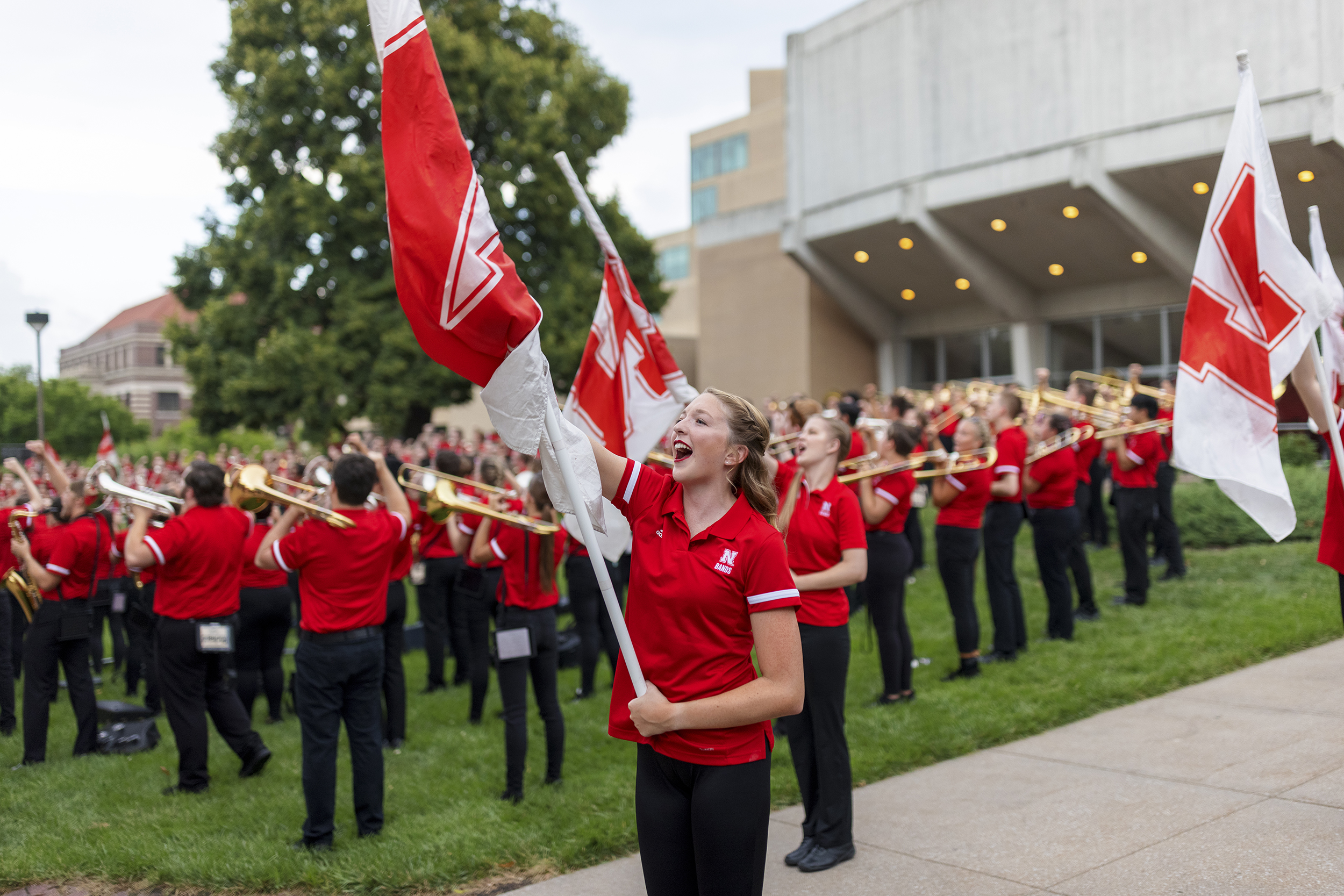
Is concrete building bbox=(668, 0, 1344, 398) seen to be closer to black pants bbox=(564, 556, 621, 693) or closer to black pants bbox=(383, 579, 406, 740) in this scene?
black pants bbox=(564, 556, 621, 693)

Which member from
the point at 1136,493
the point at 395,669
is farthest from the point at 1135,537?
the point at 395,669

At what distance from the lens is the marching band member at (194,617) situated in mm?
6430

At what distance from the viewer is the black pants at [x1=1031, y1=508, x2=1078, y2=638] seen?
357 inches

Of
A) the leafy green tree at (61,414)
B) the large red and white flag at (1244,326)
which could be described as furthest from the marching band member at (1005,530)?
the leafy green tree at (61,414)

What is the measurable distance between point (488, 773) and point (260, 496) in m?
2.23

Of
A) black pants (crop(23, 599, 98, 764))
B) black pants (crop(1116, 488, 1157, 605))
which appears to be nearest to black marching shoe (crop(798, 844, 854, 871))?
black pants (crop(23, 599, 98, 764))

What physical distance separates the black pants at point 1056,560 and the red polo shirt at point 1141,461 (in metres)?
1.43

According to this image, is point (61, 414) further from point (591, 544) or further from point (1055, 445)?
point (591, 544)

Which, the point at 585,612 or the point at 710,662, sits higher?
the point at 710,662

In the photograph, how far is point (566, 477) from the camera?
284 centimetres

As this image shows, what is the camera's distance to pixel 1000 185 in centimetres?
2230

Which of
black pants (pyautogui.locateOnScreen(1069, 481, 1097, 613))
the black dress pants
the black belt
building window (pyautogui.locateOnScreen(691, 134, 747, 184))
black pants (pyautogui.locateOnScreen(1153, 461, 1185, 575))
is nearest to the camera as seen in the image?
the black belt

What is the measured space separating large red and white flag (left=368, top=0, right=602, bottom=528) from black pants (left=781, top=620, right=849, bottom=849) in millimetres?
2147

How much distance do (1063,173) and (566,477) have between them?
20852mm
